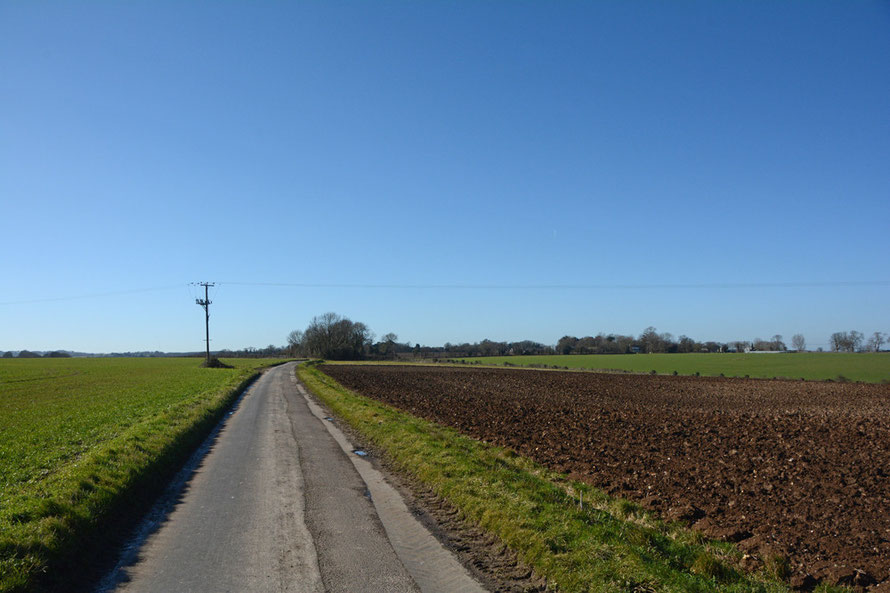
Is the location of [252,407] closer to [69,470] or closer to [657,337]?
[69,470]

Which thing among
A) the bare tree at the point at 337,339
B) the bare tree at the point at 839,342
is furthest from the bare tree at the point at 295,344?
the bare tree at the point at 839,342

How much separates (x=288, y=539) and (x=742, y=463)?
11.0 m

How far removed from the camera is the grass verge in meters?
6.24

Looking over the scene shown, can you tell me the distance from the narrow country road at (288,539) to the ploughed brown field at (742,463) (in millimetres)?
4483

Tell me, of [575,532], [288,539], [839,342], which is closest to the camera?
[575,532]

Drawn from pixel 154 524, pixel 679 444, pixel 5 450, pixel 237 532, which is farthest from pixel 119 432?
pixel 679 444

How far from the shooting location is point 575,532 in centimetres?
755

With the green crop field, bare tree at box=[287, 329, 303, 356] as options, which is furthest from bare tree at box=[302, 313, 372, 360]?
the green crop field

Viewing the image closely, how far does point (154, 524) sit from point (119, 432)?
33.5 feet

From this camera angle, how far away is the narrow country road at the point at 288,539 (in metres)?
6.33

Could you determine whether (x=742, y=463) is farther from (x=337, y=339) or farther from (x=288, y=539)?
(x=337, y=339)

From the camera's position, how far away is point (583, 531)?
298 inches

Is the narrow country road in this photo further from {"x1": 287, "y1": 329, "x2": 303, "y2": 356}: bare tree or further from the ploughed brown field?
{"x1": 287, "y1": 329, "x2": 303, "y2": 356}: bare tree

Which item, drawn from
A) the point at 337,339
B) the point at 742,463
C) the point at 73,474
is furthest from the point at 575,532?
the point at 337,339
